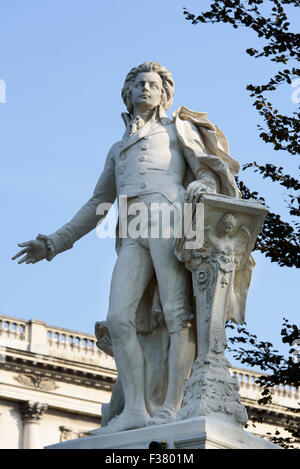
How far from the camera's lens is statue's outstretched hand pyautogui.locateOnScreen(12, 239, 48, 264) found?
10641mm

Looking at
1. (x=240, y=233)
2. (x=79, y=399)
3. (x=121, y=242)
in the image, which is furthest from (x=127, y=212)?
(x=79, y=399)

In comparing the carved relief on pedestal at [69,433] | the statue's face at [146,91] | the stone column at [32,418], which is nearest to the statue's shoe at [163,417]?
the statue's face at [146,91]

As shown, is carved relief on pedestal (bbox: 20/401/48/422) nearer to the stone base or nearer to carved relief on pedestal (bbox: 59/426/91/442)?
carved relief on pedestal (bbox: 59/426/91/442)

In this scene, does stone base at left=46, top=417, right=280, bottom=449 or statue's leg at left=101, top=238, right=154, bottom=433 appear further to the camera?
statue's leg at left=101, top=238, right=154, bottom=433

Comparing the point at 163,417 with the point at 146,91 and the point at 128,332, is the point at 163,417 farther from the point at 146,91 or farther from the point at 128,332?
the point at 146,91

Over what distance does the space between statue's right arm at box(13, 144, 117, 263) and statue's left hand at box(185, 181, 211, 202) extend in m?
1.08

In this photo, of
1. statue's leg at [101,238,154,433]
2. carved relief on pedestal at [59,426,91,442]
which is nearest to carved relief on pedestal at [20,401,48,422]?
carved relief on pedestal at [59,426,91,442]

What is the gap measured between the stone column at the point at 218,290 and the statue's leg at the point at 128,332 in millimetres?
418

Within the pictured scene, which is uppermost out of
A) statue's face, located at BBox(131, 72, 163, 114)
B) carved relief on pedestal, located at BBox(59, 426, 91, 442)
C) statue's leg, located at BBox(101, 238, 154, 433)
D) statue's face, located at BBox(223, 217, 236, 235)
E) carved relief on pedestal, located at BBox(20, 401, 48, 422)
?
carved relief on pedestal, located at BBox(20, 401, 48, 422)

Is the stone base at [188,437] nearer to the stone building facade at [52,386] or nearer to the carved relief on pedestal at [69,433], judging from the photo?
the stone building facade at [52,386]

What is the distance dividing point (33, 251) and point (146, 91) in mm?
1537

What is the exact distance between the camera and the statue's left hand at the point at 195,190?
974 cm

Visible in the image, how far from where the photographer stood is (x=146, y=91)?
1055 cm
